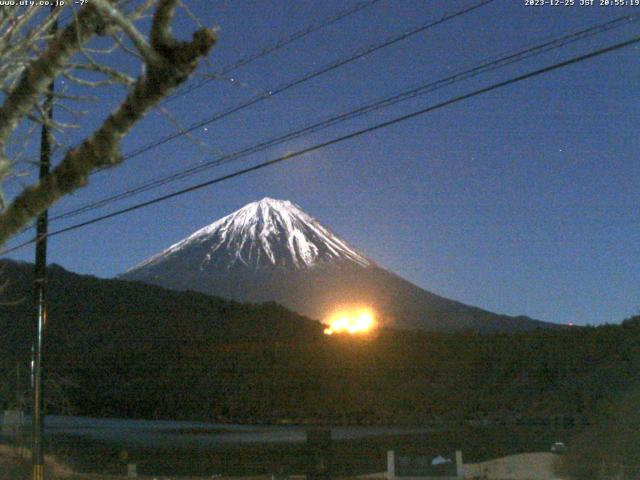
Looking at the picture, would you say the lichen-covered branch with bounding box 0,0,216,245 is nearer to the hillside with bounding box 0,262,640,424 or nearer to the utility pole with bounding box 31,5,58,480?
the utility pole with bounding box 31,5,58,480

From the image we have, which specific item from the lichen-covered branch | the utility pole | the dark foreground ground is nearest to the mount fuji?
the dark foreground ground

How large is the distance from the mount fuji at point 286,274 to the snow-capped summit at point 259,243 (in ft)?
0.44

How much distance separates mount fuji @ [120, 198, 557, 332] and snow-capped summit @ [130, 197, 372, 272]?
0.13m

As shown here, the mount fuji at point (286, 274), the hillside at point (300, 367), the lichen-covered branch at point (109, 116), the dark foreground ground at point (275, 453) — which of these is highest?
the mount fuji at point (286, 274)

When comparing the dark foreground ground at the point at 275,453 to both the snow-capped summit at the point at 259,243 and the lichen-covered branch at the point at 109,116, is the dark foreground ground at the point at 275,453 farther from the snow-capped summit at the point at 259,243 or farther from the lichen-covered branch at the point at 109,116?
the snow-capped summit at the point at 259,243

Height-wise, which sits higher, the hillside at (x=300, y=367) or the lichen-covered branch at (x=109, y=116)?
the lichen-covered branch at (x=109, y=116)

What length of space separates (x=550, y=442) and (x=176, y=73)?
26503 mm

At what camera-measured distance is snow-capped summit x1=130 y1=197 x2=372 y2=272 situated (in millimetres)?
118375

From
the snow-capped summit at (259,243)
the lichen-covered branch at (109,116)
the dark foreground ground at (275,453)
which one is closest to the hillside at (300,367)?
the dark foreground ground at (275,453)

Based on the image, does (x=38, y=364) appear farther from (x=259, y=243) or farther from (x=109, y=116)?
(x=259, y=243)

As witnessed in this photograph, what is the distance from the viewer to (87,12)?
19.2 ft

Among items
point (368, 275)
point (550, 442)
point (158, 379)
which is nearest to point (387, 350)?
point (158, 379)

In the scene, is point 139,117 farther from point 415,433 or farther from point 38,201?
point 415,433

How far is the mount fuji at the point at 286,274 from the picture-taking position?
119688 mm
